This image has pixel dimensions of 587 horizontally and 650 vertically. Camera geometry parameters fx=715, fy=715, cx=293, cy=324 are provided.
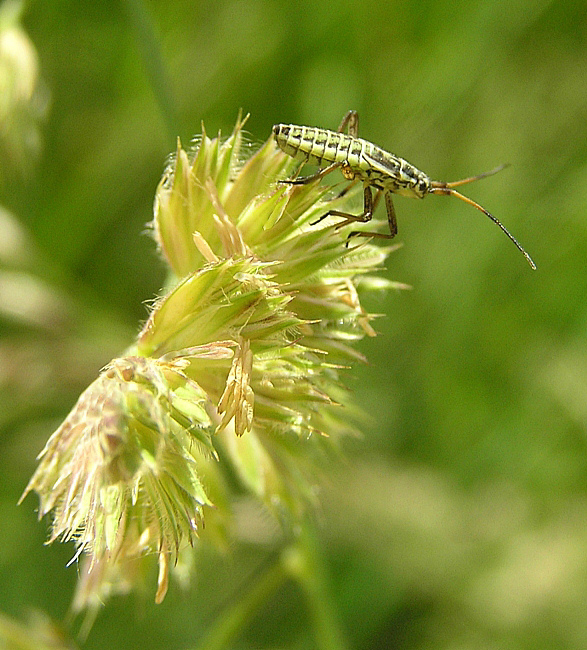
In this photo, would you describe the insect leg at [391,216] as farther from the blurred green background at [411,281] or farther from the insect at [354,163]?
the blurred green background at [411,281]

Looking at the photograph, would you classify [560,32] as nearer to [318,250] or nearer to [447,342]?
[447,342]

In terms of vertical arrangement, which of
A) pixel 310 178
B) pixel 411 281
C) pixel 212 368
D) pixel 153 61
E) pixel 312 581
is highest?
pixel 153 61

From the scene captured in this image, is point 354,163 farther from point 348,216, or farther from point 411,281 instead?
point 411,281

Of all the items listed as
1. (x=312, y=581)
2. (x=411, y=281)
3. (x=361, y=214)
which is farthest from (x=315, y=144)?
(x=411, y=281)

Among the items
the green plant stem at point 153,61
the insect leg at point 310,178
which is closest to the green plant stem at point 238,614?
the insect leg at point 310,178

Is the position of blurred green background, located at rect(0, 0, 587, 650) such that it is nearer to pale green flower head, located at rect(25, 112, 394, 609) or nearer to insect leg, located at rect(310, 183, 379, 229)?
pale green flower head, located at rect(25, 112, 394, 609)

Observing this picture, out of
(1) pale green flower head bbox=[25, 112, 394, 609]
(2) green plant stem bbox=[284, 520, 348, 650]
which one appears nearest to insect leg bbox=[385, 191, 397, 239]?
(1) pale green flower head bbox=[25, 112, 394, 609]

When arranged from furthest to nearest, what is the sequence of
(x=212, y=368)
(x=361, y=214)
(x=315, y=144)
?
1. (x=361, y=214)
2. (x=315, y=144)
3. (x=212, y=368)
